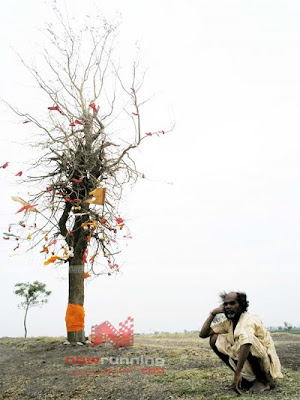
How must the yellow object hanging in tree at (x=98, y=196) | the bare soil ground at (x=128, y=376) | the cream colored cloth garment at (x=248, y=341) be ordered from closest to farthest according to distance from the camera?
the cream colored cloth garment at (x=248, y=341) < the bare soil ground at (x=128, y=376) < the yellow object hanging in tree at (x=98, y=196)

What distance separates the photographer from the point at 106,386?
670 centimetres

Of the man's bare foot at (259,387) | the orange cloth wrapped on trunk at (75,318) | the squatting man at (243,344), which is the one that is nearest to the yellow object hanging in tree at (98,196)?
the orange cloth wrapped on trunk at (75,318)

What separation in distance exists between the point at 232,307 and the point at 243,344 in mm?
501

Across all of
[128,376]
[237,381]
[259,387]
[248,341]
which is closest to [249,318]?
[248,341]

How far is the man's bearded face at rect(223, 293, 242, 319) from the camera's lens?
17.3ft

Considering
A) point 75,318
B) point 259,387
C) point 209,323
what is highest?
point 75,318

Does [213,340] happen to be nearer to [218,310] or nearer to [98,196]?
[218,310]

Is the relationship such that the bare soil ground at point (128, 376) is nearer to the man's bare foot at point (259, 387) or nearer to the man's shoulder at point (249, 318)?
the man's bare foot at point (259, 387)

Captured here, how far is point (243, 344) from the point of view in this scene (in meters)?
4.89

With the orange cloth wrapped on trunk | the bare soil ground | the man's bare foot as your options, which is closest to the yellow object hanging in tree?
the orange cloth wrapped on trunk

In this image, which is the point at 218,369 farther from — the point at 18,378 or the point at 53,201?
the point at 53,201

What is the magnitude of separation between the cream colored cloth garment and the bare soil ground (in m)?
0.30

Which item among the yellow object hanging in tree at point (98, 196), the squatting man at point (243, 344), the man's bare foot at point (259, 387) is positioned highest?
the yellow object hanging in tree at point (98, 196)

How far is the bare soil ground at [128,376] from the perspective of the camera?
19.2 feet
